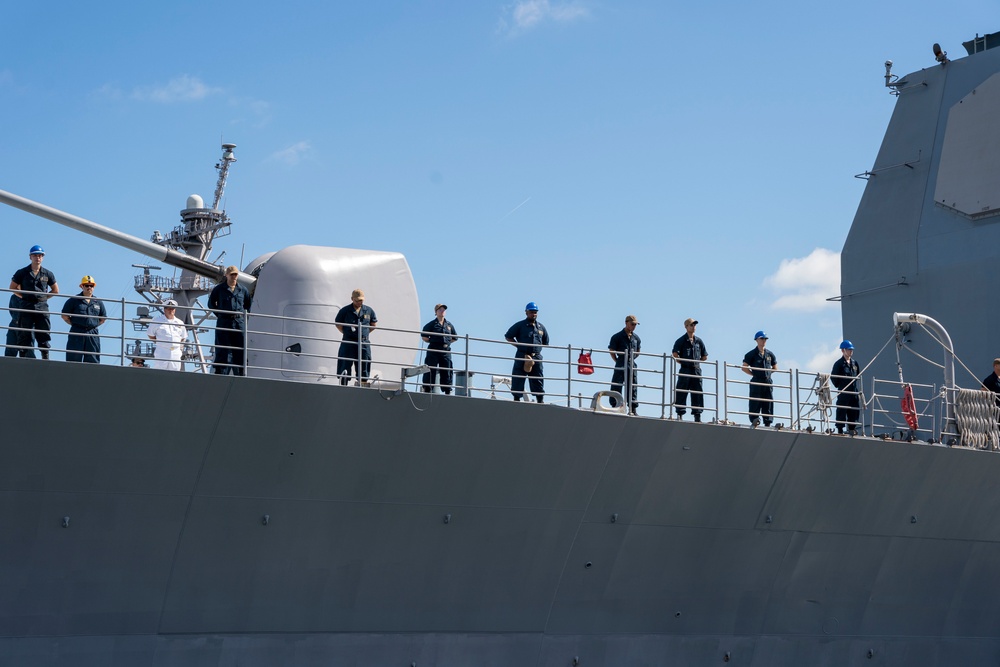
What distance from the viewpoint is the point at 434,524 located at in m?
10.9

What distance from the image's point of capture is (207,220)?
33906 millimetres

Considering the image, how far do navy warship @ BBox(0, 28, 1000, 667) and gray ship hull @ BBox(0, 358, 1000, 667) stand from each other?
2cm

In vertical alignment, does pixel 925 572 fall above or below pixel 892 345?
below

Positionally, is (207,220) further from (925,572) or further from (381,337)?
(925,572)

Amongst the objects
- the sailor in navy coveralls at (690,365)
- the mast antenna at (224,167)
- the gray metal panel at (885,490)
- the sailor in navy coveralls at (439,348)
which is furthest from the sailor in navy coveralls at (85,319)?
the mast antenna at (224,167)

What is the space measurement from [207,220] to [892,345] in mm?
22458

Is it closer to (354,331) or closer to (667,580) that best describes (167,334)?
(354,331)

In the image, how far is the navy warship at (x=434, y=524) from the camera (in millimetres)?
9648

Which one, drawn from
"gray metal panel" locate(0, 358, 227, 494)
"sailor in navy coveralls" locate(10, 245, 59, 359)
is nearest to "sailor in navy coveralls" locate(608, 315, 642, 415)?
"gray metal panel" locate(0, 358, 227, 494)

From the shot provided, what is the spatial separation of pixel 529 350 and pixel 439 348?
1031 millimetres

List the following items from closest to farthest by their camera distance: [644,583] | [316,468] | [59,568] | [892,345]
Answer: [59,568] < [316,468] < [644,583] < [892,345]

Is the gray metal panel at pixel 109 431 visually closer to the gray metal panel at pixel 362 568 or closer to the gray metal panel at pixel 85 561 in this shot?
the gray metal panel at pixel 85 561

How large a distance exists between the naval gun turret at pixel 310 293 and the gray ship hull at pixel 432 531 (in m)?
1.76

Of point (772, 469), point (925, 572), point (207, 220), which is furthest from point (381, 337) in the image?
point (207, 220)
